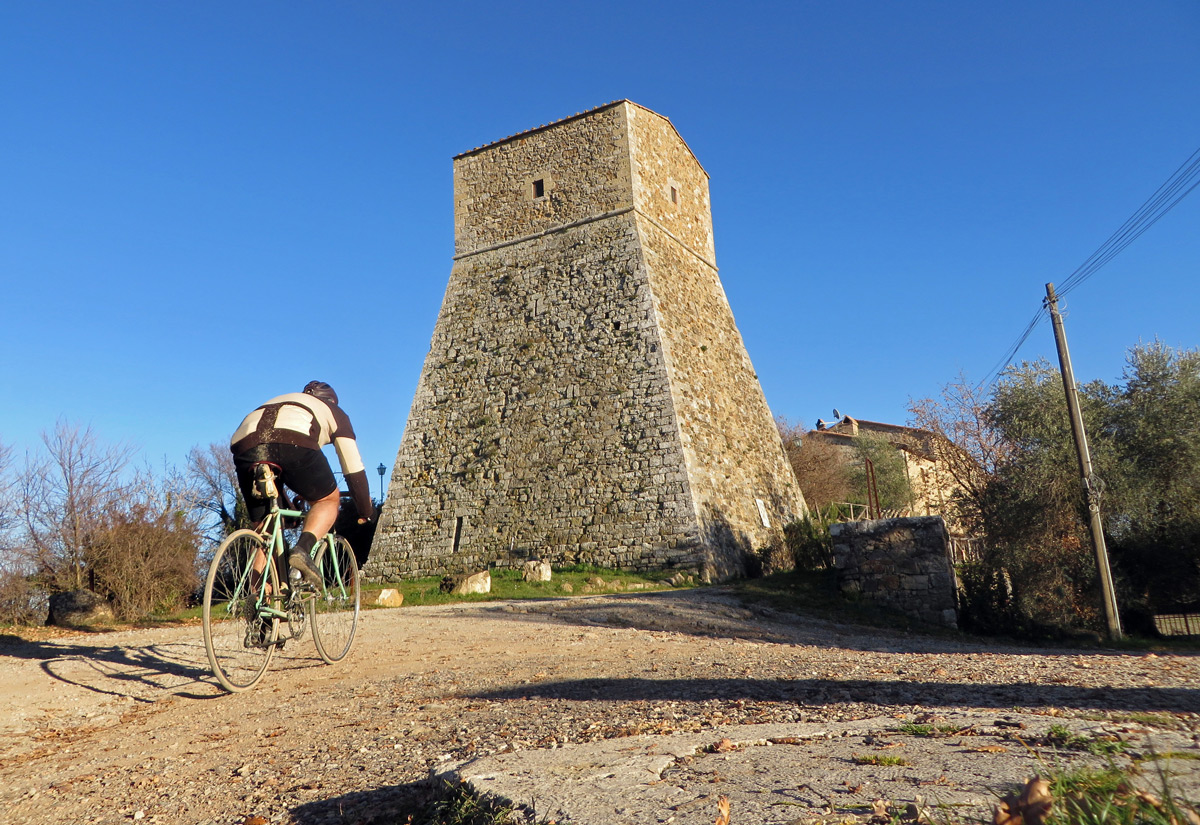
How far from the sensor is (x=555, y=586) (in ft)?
48.0

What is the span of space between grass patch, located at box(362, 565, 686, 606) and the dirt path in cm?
567

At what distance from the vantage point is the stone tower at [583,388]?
1652 cm

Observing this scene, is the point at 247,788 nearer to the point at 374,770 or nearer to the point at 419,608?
the point at 374,770

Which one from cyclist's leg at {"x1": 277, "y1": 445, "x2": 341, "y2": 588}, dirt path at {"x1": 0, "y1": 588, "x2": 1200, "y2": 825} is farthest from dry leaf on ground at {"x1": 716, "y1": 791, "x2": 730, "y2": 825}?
cyclist's leg at {"x1": 277, "y1": 445, "x2": 341, "y2": 588}

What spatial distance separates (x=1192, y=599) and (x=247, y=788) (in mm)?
14327

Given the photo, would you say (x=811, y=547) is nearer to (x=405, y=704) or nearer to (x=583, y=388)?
(x=583, y=388)

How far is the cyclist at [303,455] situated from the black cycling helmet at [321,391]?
0.27 ft

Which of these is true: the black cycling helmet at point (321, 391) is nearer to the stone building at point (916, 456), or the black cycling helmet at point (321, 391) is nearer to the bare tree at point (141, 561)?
the bare tree at point (141, 561)

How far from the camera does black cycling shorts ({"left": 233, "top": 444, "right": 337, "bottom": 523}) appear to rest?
4.98m

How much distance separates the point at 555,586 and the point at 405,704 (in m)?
10.4

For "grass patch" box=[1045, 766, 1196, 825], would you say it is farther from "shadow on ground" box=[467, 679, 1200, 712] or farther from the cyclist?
the cyclist

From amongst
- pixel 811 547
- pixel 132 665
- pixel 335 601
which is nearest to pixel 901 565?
pixel 811 547

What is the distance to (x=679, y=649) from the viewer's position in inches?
266

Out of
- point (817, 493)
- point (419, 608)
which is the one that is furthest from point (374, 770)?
point (817, 493)
